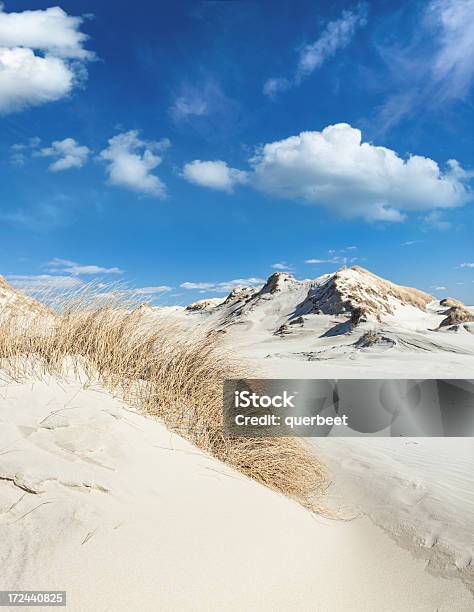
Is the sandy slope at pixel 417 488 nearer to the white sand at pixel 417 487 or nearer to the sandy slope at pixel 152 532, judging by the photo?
the white sand at pixel 417 487

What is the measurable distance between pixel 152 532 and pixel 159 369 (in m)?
2.21

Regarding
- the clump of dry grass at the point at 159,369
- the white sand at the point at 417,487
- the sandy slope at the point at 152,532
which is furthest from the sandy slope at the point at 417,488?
the clump of dry grass at the point at 159,369

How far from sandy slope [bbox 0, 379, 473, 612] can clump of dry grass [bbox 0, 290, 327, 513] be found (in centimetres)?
38

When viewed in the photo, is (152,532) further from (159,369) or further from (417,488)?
(417,488)

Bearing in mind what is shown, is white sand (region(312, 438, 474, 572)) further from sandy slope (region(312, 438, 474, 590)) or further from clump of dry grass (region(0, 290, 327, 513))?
clump of dry grass (region(0, 290, 327, 513))

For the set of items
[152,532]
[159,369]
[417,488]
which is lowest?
[417,488]

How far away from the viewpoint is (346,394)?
28.4ft

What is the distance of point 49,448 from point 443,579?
107 inches

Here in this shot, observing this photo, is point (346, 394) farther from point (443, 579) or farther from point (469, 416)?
point (443, 579)

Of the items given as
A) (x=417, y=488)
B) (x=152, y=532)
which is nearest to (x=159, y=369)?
(x=152, y=532)

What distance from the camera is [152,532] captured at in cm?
210

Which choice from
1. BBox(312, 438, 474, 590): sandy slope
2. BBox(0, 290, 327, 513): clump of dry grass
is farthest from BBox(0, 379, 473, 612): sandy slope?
BBox(0, 290, 327, 513): clump of dry grass

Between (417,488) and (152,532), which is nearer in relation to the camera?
(152,532)

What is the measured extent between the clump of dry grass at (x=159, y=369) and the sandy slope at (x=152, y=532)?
1.26 ft
